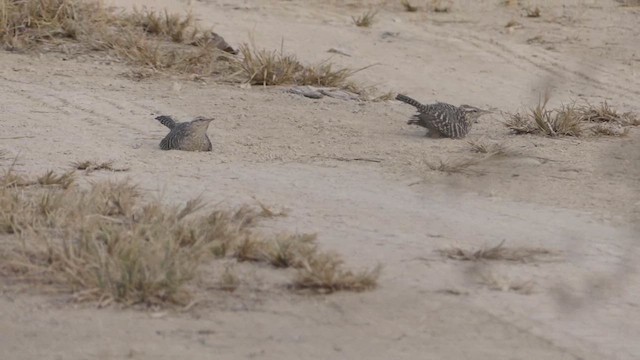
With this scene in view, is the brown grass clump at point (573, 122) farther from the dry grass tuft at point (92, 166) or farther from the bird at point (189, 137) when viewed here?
the dry grass tuft at point (92, 166)

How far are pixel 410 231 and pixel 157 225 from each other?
1.28 meters

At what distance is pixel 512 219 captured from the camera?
6965 millimetres

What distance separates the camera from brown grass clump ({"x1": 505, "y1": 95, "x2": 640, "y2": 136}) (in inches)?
353

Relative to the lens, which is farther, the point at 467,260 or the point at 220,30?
the point at 220,30

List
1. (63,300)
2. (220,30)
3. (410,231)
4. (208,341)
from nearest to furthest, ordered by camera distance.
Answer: (208,341) < (63,300) < (410,231) < (220,30)

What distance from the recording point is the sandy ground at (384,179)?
531 centimetres

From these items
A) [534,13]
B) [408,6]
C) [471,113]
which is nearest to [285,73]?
[471,113]

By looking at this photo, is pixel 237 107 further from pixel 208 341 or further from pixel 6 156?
pixel 208 341

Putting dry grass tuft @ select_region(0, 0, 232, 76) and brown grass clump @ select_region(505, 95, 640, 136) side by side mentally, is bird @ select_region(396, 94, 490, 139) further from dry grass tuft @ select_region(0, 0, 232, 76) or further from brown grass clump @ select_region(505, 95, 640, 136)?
dry grass tuft @ select_region(0, 0, 232, 76)

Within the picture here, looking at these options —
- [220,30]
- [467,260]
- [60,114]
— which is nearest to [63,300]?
[467,260]

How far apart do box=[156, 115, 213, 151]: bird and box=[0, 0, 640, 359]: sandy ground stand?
86mm

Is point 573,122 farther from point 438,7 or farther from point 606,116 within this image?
point 438,7

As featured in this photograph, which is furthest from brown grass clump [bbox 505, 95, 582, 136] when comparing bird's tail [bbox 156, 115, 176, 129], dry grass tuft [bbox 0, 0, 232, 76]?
dry grass tuft [bbox 0, 0, 232, 76]

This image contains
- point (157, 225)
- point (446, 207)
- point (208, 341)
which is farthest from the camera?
point (446, 207)
